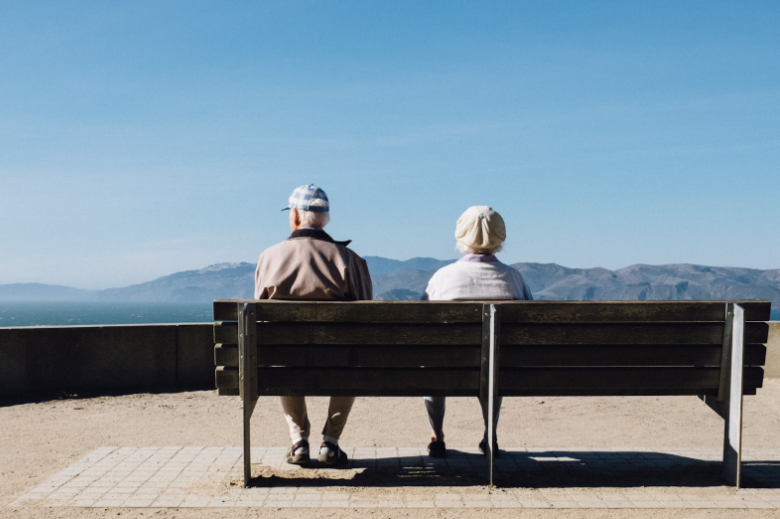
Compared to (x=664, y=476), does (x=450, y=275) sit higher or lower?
higher

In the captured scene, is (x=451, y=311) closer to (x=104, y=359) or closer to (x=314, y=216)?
(x=314, y=216)

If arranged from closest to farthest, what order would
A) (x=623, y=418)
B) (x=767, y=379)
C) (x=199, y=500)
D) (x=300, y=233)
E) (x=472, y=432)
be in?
(x=199, y=500) → (x=300, y=233) → (x=472, y=432) → (x=623, y=418) → (x=767, y=379)

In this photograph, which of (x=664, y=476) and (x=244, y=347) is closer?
(x=244, y=347)

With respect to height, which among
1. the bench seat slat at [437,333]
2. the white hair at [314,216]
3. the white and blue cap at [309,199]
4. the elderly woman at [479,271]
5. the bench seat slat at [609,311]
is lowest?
the bench seat slat at [437,333]

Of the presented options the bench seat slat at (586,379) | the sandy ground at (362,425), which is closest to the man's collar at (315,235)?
the bench seat slat at (586,379)

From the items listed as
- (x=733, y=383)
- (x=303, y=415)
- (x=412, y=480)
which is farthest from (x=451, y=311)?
(x=733, y=383)

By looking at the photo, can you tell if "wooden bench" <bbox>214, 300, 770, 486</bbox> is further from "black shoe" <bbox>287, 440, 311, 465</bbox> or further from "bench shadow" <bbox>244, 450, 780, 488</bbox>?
"black shoe" <bbox>287, 440, 311, 465</bbox>

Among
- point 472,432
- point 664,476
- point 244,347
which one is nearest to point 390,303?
point 244,347

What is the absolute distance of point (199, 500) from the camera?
4043 millimetres

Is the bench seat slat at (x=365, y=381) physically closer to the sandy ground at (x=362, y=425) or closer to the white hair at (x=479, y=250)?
the white hair at (x=479, y=250)

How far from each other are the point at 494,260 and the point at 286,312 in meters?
1.47

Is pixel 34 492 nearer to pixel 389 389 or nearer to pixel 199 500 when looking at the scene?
pixel 199 500

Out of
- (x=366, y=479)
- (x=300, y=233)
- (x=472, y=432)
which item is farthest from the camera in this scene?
(x=472, y=432)

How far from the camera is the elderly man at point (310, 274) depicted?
4598 millimetres
